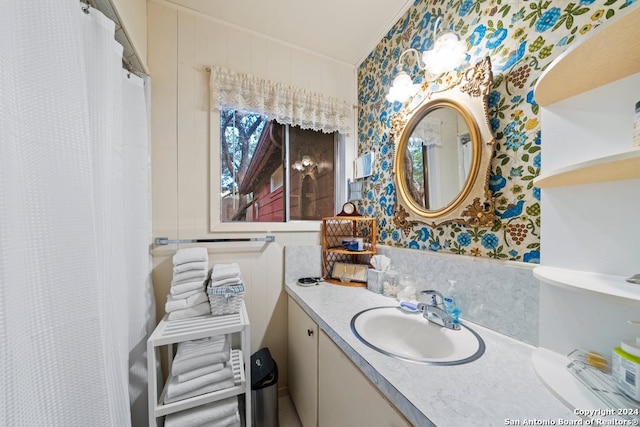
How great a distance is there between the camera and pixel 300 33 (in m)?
1.45

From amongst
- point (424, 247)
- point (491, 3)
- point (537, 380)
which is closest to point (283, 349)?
point (424, 247)

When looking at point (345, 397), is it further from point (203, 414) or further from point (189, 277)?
point (189, 277)

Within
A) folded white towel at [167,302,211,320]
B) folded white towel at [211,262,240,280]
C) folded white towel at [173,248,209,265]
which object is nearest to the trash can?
folded white towel at [167,302,211,320]

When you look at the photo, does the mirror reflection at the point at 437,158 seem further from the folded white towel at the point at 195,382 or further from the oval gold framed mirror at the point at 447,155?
the folded white towel at the point at 195,382

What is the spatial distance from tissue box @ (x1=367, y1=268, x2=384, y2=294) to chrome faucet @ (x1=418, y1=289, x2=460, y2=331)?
1.02 feet

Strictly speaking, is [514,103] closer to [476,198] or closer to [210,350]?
[476,198]

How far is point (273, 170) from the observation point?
1598mm

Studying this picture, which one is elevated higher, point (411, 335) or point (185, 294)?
point (185, 294)

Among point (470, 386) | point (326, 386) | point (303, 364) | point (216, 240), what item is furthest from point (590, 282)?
point (216, 240)

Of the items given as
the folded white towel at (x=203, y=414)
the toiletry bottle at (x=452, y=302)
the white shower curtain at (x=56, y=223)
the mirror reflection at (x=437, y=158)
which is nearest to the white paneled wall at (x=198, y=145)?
the folded white towel at (x=203, y=414)

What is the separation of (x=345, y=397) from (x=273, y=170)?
53.2 inches

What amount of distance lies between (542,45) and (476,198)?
55cm

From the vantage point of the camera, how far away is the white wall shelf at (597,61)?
502 mm

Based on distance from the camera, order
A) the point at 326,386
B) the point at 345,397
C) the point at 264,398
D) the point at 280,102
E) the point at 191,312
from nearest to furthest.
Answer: the point at 345,397
the point at 326,386
the point at 191,312
the point at 264,398
the point at 280,102
